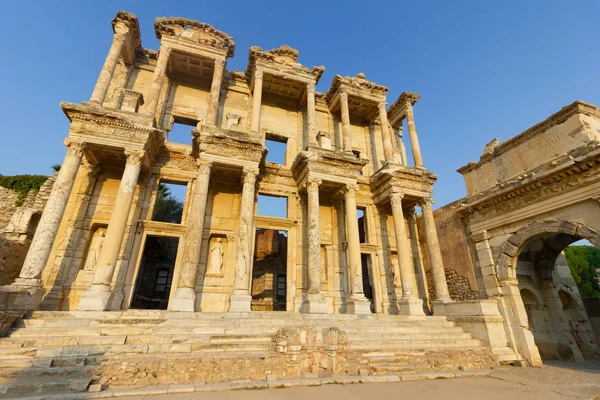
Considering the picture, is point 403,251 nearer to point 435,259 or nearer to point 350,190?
point 435,259

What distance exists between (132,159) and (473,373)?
40.5 feet

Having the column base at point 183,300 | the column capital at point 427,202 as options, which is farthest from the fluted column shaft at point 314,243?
the column capital at point 427,202

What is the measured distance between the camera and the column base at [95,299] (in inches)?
327

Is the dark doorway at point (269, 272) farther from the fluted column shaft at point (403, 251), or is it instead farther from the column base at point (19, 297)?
the column base at point (19, 297)

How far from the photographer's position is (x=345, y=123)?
14.8m

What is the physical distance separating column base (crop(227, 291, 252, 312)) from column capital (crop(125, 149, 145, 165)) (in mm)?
5954

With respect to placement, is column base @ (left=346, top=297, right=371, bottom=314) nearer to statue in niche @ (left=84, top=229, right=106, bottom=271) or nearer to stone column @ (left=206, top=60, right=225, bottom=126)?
stone column @ (left=206, top=60, right=225, bottom=126)

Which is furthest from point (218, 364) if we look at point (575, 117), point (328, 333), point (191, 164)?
point (575, 117)

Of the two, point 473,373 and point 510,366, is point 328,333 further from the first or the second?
point 510,366

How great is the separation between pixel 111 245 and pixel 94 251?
2.05 m

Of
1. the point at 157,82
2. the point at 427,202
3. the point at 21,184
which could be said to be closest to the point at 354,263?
the point at 427,202

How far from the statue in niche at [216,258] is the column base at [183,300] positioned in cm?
213

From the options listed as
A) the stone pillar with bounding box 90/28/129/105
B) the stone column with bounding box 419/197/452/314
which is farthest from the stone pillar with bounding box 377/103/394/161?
the stone pillar with bounding box 90/28/129/105

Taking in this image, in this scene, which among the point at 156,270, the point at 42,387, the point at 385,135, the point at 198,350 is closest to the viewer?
the point at 42,387
